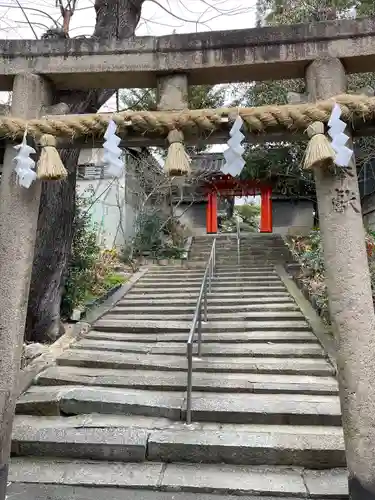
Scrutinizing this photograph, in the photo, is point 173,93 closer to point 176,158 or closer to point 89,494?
point 176,158

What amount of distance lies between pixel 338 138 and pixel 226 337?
486 centimetres

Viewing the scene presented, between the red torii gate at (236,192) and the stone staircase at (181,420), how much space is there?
32.2 feet

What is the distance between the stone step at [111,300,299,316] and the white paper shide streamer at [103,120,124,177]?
19.5 ft

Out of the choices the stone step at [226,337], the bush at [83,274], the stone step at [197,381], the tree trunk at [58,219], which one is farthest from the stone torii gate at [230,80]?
the bush at [83,274]

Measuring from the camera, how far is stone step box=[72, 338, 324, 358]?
592 centimetres

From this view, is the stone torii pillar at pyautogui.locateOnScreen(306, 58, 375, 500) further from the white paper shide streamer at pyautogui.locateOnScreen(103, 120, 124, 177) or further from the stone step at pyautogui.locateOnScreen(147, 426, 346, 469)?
the stone step at pyautogui.locateOnScreen(147, 426, 346, 469)

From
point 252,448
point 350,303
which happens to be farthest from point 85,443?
point 350,303

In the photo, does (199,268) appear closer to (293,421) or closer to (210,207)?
(210,207)

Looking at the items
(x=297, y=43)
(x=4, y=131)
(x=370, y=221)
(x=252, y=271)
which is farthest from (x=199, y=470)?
(x=370, y=221)

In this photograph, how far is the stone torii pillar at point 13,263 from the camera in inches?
97.5

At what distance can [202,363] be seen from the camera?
18.6 ft

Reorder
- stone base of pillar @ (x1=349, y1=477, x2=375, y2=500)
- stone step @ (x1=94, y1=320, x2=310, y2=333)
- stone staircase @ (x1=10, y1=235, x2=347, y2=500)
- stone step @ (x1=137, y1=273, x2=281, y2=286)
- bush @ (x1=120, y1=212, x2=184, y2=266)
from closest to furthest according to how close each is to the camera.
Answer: stone base of pillar @ (x1=349, y1=477, x2=375, y2=500) → stone staircase @ (x1=10, y1=235, x2=347, y2=500) → stone step @ (x1=94, y1=320, x2=310, y2=333) → stone step @ (x1=137, y1=273, x2=281, y2=286) → bush @ (x1=120, y1=212, x2=184, y2=266)

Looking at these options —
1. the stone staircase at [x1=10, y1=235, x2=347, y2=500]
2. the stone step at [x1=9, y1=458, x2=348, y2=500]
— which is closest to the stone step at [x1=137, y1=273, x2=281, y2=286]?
the stone staircase at [x1=10, y1=235, x2=347, y2=500]

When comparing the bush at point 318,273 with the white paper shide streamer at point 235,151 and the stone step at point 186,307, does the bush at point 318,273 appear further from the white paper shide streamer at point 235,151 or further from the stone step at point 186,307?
the white paper shide streamer at point 235,151
